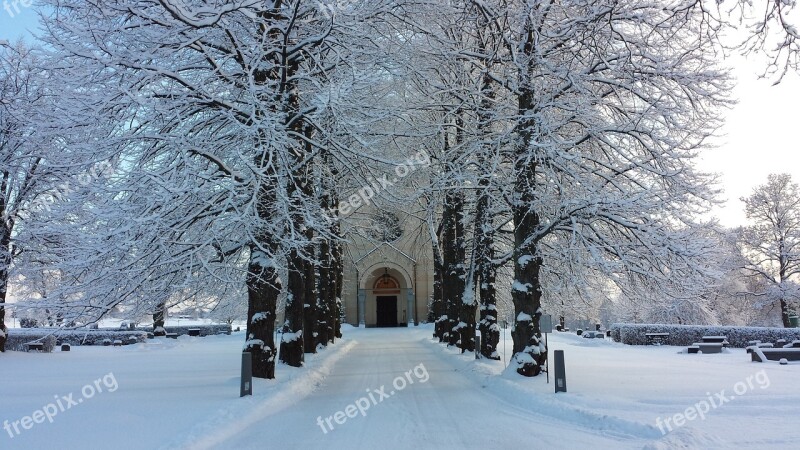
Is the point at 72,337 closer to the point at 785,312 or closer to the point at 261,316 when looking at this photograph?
the point at 261,316

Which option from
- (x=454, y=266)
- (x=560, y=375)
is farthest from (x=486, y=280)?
(x=560, y=375)

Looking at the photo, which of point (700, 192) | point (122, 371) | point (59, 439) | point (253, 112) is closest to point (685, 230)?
point (700, 192)

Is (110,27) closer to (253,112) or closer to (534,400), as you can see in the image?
(253,112)

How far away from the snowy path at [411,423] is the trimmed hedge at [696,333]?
1936 centimetres

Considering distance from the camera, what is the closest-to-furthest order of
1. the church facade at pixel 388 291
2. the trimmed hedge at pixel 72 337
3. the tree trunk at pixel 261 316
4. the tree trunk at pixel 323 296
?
the tree trunk at pixel 261 316
the tree trunk at pixel 323 296
the trimmed hedge at pixel 72 337
the church facade at pixel 388 291

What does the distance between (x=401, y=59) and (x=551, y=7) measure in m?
3.60

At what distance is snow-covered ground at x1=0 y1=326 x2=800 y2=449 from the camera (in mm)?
7199

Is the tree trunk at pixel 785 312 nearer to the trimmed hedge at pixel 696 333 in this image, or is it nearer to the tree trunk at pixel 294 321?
the trimmed hedge at pixel 696 333

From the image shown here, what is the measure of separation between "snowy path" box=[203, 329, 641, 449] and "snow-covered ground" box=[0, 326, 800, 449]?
1.1 inches

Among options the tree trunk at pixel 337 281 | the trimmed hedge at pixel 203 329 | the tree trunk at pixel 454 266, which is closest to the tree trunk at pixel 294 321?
the tree trunk at pixel 454 266

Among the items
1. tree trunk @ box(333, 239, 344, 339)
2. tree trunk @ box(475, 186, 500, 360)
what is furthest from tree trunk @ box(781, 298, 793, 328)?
tree trunk @ box(475, 186, 500, 360)

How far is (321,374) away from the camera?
15.5 meters

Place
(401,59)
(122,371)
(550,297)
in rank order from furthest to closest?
(550,297) → (122,371) → (401,59)

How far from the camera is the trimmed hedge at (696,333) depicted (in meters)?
25.7
